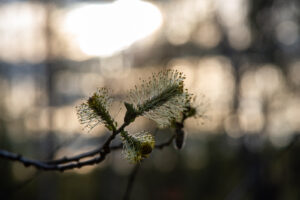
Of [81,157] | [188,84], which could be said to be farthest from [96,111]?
[188,84]

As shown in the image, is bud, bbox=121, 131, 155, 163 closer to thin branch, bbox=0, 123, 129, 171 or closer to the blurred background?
thin branch, bbox=0, 123, 129, 171

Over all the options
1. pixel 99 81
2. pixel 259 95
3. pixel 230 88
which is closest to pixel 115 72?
pixel 99 81

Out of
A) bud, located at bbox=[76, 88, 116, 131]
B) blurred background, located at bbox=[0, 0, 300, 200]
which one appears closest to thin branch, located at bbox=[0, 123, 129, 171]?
bud, located at bbox=[76, 88, 116, 131]

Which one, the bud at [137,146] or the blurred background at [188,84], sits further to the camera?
the blurred background at [188,84]

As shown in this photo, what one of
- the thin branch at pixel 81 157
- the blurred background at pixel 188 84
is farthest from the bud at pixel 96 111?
the blurred background at pixel 188 84

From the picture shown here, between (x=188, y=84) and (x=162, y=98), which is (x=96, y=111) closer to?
(x=162, y=98)

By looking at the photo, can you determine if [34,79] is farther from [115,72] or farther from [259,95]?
[259,95]

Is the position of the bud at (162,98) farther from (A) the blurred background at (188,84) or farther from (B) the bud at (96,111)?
(A) the blurred background at (188,84)

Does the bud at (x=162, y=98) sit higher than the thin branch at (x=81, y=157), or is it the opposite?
the bud at (x=162, y=98)
